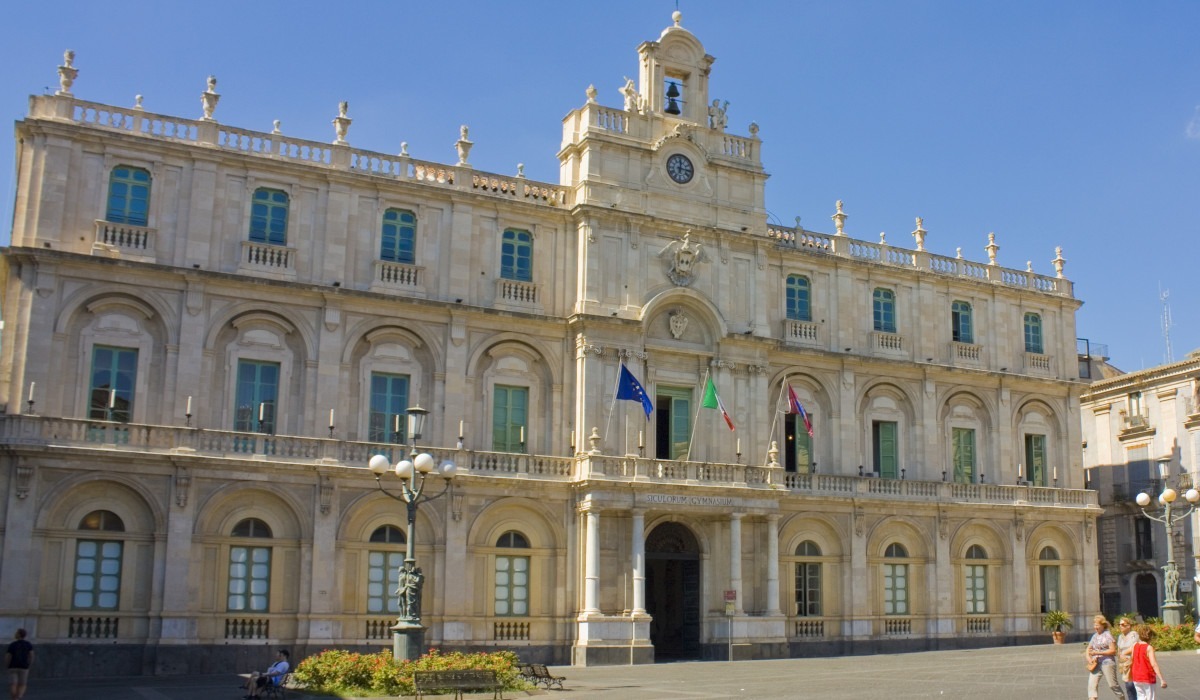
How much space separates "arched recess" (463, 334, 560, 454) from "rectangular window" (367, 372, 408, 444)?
6.47 ft

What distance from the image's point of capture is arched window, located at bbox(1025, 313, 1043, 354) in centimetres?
4934

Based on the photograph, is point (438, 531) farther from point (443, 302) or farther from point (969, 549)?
point (969, 549)

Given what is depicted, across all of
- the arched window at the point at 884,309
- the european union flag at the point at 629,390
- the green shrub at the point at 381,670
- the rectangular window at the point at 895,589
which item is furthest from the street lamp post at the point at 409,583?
the arched window at the point at 884,309

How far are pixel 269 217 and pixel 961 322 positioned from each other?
26.5m

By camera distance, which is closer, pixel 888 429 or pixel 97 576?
pixel 97 576

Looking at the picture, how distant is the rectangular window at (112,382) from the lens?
33469 mm

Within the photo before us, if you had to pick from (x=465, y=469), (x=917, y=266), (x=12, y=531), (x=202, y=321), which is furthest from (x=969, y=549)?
(x=12, y=531)

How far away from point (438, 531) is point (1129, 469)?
34185 millimetres

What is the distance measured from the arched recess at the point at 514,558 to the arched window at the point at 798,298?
1236 cm

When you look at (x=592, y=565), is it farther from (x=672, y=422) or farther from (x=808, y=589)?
(x=808, y=589)

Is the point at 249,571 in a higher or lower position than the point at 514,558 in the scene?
lower

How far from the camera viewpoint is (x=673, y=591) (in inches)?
1641

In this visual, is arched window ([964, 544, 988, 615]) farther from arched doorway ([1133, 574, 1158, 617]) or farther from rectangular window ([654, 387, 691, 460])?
rectangular window ([654, 387, 691, 460])

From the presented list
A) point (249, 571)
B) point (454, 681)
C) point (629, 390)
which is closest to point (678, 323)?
point (629, 390)
